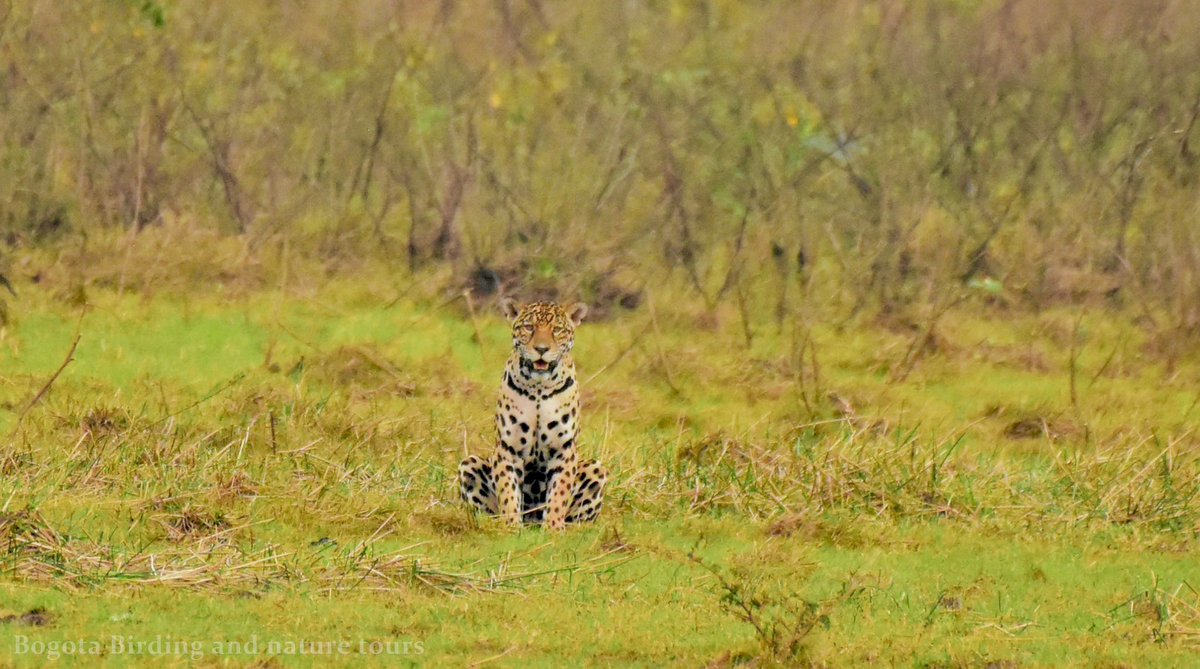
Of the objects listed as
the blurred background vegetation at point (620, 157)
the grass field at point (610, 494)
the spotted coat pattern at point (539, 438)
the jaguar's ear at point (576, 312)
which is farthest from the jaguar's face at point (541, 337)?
the blurred background vegetation at point (620, 157)

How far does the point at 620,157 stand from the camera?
1916 centimetres

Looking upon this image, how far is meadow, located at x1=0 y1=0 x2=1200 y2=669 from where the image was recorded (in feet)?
28.4

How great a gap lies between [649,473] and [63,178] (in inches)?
351

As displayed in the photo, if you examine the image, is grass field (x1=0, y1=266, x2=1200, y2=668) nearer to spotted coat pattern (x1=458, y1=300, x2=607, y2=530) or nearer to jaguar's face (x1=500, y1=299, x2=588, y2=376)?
spotted coat pattern (x1=458, y1=300, x2=607, y2=530)

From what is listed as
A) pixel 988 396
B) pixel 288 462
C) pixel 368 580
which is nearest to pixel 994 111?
pixel 988 396

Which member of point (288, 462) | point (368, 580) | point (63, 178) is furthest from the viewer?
point (63, 178)

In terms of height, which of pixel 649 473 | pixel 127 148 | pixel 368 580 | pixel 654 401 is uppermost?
pixel 127 148

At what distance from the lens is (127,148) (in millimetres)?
18859

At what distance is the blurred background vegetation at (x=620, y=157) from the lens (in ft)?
58.2

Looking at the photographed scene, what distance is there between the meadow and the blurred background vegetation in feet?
0.20

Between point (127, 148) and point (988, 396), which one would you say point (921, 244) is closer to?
point (988, 396)

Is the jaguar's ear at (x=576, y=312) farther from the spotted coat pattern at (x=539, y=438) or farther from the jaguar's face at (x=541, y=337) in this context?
the jaguar's face at (x=541, y=337)

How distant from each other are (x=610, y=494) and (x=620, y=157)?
328 inches

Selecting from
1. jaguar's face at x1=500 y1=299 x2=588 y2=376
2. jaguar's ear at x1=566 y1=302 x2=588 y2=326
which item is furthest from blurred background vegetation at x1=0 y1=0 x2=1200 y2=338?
jaguar's face at x1=500 y1=299 x2=588 y2=376
